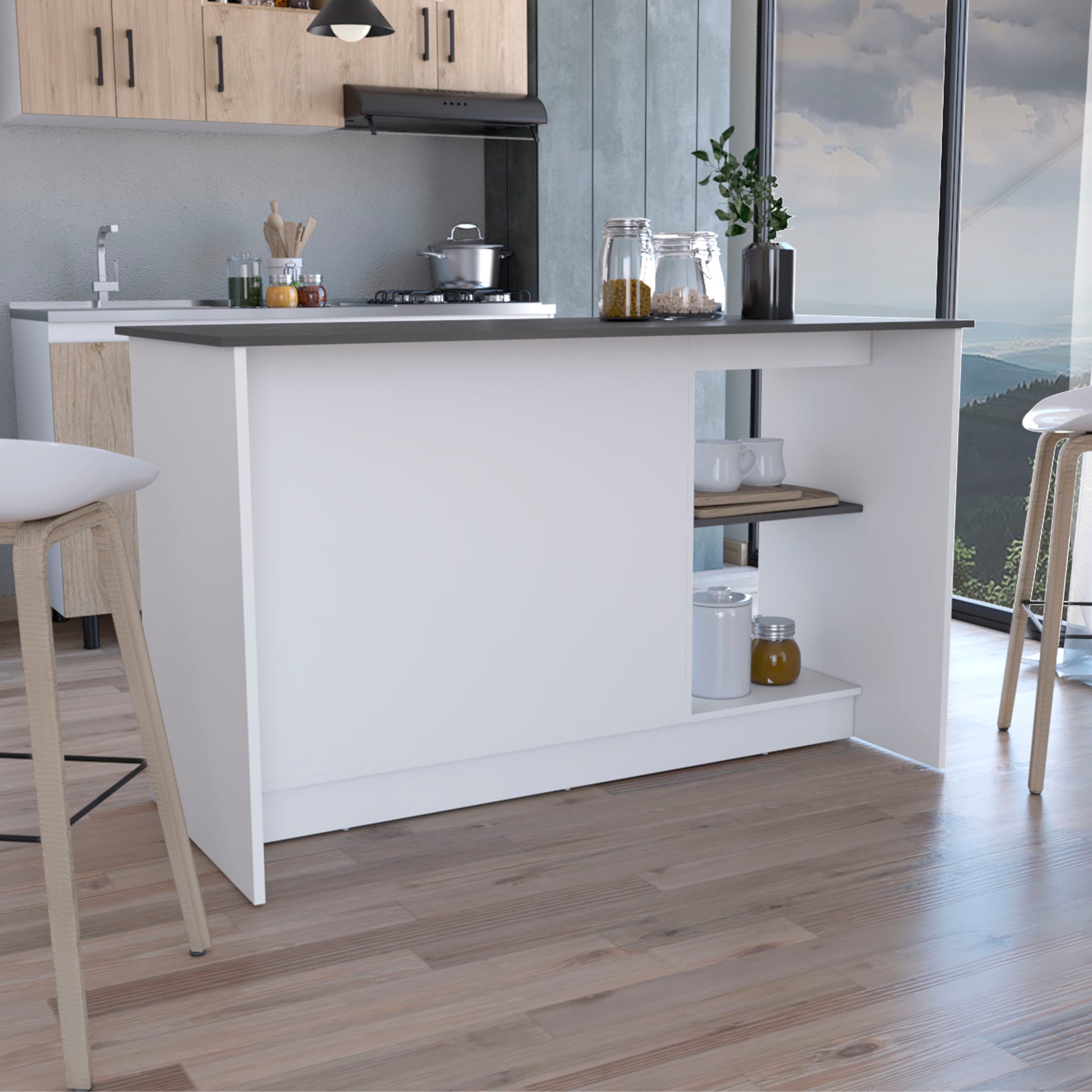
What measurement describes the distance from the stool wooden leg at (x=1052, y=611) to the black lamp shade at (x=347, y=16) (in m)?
2.17

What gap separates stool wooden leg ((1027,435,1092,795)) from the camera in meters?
2.58

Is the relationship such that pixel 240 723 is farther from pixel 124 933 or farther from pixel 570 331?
pixel 570 331

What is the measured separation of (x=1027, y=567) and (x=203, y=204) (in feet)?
9.53

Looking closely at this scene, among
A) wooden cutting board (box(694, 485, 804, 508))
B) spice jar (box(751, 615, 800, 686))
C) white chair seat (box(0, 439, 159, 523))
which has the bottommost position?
spice jar (box(751, 615, 800, 686))

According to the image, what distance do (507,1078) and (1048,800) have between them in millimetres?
1418

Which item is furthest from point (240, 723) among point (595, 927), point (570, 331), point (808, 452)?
point (808, 452)

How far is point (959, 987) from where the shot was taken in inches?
73.5

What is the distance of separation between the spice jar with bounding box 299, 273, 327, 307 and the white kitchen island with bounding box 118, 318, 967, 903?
1.94m

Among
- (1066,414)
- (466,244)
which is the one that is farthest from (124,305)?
(1066,414)

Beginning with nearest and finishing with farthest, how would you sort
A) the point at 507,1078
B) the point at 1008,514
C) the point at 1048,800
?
the point at 507,1078
the point at 1048,800
the point at 1008,514

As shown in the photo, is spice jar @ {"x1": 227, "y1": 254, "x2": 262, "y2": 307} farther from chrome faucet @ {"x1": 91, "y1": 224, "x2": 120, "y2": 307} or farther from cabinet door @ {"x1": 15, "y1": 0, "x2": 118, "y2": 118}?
cabinet door @ {"x1": 15, "y1": 0, "x2": 118, "y2": 118}

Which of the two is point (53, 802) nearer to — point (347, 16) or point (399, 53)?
point (347, 16)

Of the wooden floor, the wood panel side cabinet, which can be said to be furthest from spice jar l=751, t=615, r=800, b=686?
the wood panel side cabinet

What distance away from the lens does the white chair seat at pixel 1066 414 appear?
2508 mm
